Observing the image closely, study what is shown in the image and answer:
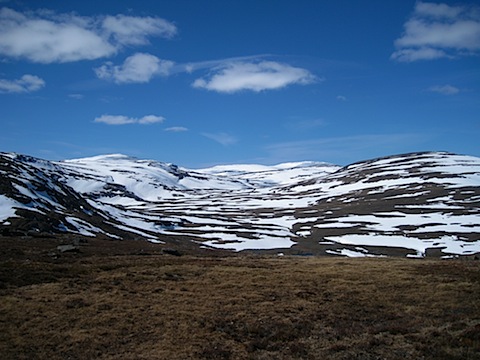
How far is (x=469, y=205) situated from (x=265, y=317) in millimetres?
183763

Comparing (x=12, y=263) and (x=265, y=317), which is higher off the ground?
(x=12, y=263)

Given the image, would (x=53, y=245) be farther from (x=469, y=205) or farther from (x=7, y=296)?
(x=469, y=205)

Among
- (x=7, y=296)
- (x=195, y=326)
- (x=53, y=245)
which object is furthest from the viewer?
(x=53, y=245)

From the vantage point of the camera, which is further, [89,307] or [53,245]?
[53,245]

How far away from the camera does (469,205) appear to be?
17638 centimetres

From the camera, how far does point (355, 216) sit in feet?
599

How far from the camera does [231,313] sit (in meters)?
24.8

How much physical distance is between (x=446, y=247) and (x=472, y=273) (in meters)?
82.2

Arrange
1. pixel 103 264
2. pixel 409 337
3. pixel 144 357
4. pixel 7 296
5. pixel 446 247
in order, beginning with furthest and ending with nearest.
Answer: pixel 446 247
pixel 103 264
pixel 7 296
pixel 409 337
pixel 144 357

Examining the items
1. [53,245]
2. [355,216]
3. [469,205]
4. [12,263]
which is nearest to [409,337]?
[12,263]

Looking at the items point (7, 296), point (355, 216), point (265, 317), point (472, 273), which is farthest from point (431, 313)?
point (355, 216)

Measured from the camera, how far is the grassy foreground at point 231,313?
1903 cm

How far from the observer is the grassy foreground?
62.4 ft

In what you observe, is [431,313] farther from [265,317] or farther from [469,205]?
[469,205]
